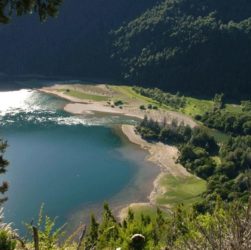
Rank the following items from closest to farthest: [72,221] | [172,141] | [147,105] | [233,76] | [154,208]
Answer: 1. [72,221]
2. [154,208]
3. [172,141]
4. [147,105]
5. [233,76]

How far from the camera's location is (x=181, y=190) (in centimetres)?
9400

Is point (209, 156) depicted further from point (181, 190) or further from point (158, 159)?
point (181, 190)

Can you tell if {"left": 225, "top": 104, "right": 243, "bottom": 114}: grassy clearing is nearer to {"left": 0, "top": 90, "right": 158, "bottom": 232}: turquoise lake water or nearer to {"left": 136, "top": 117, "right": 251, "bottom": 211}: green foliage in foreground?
{"left": 136, "top": 117, "right": 251, "bottom": 211}: green foliage in foreground

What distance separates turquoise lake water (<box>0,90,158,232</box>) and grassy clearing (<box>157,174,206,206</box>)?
298 cm

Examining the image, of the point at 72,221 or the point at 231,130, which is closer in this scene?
the point at 72,221

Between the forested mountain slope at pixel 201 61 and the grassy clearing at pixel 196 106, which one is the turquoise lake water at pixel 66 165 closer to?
the grassy clearing at pixel 196 106

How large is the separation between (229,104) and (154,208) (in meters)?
83.1

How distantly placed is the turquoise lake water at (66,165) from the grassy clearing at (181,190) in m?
2.98

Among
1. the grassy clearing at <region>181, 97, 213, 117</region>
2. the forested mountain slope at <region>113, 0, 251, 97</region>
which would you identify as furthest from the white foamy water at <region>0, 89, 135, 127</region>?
the forested mountain slope at <region>113, 0, 251, 97</region>

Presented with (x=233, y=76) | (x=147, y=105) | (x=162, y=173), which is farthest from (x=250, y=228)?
(x=233, y=76)

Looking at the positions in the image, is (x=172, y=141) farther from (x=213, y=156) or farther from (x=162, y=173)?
(x=162, y=173)

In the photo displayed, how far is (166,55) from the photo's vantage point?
19600 centimetres

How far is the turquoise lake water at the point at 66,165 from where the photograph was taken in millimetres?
87312

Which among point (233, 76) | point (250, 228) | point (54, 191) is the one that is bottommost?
point (54, 191)
